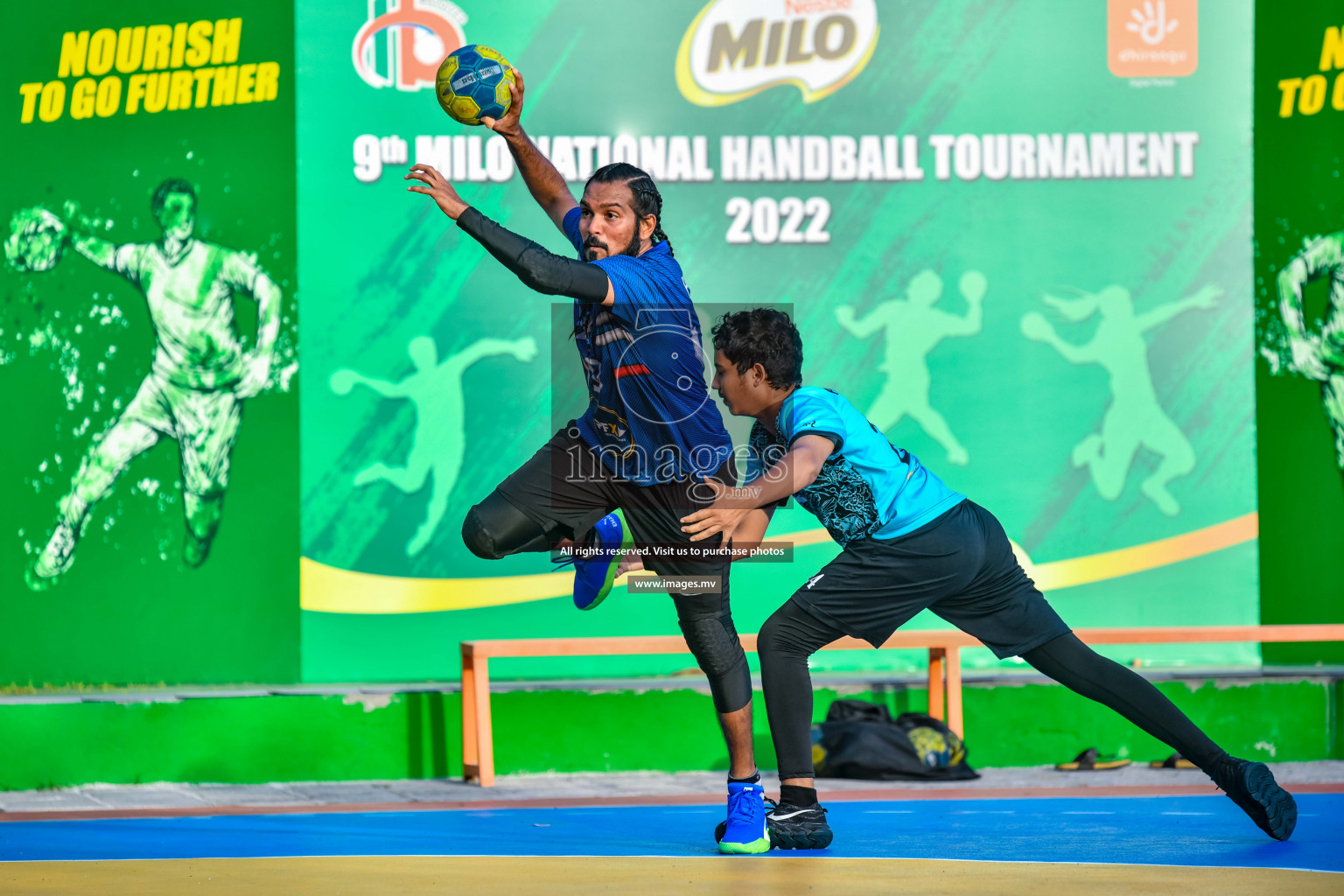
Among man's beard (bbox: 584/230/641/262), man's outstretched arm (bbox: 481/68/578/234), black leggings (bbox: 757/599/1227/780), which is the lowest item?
black leggings (bbox: 757/599/1227/780)

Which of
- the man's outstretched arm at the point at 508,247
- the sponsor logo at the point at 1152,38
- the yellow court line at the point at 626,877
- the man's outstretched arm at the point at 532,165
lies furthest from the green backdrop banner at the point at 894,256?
the man's outstretched arm at the point at 508,247

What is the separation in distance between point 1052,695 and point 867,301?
238cm

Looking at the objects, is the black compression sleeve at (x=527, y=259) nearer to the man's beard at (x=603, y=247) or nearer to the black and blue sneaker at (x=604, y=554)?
the man's beard at (x=603, y=247)

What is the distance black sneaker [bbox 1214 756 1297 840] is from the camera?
184 inches

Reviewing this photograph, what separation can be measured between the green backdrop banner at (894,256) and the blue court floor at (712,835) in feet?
7.57

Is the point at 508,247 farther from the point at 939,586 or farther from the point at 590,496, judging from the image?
the point at 939,586

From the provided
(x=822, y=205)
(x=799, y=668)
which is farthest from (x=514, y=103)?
(x=822, y=205)

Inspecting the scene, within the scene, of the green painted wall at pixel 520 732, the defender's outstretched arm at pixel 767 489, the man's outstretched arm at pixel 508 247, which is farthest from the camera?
the green painted wall at pixel 520 732

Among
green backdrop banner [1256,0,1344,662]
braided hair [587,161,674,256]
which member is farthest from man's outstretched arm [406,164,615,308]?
green backdrop banner [1256,0,1344,662]

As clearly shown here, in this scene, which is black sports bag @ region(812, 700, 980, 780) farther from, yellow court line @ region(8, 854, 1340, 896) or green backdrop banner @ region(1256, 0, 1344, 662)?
green backdrop banner @ region(1256, 0, 1344, 662)

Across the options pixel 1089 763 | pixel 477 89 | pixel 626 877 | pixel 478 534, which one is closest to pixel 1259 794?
pixel 626 877

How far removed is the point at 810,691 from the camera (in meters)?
4.68

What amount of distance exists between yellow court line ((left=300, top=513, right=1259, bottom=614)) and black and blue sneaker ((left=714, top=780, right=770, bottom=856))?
3.39m

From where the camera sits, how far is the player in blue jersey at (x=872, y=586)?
15.5 feet
